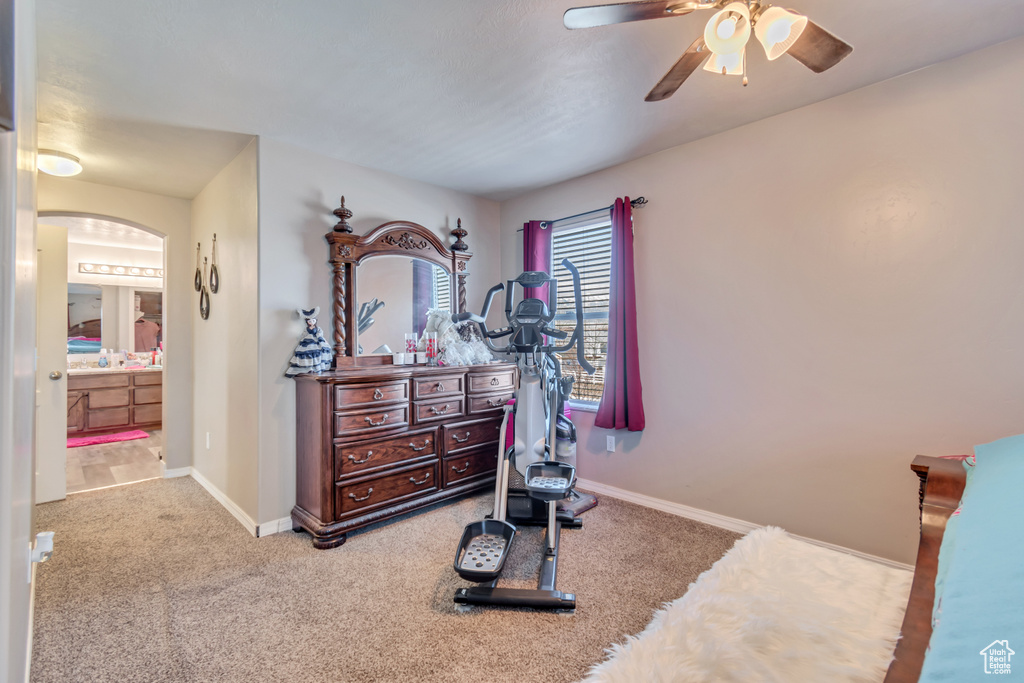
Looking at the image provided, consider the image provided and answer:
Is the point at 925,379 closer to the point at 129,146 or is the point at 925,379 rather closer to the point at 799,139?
the point at 799,139

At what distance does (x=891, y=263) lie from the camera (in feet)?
7.64

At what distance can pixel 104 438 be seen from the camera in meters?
5.58

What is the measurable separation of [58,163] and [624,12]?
12.6 ft

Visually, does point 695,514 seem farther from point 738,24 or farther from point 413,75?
point 413,75

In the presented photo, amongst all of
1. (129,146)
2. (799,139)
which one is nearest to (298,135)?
(129,146)

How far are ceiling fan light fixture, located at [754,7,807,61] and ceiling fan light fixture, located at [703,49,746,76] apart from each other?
0.32 feet

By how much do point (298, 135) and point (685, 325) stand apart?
285 cm

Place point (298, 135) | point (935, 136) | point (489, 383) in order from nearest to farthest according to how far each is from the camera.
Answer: point (935, 136) < point (298, 135) < point (489, 383)

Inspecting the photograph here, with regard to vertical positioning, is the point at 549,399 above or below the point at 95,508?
above

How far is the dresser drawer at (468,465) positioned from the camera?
3287mm

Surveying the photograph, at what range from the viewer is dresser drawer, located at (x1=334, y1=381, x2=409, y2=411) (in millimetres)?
2760

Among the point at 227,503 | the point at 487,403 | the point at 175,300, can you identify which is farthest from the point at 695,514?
the point at 175,300

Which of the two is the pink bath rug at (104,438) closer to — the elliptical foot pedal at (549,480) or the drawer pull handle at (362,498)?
the drawer pull handle at (362,498)

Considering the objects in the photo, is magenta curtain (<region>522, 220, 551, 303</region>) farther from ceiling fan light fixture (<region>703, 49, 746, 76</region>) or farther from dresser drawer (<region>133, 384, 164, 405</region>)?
dresser drawer (<region>133, 384, 164, 405</region>)
